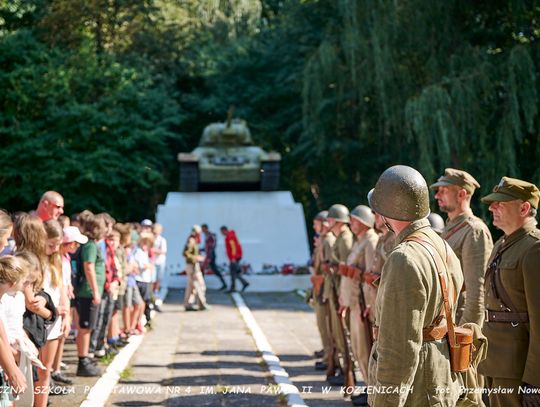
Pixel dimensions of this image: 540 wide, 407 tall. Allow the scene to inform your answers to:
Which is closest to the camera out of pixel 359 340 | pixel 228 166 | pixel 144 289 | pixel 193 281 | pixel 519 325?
pixel 519 325

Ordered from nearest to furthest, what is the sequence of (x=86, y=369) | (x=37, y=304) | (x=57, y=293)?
(x=37, y=304) < (x=57, y=293) < (x=86, y=369)

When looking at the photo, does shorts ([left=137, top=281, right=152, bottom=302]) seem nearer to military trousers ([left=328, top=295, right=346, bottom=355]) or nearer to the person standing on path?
military trousers ([left=328, top=295, right=346, bottom=355])

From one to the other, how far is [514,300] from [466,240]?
0.83 metres

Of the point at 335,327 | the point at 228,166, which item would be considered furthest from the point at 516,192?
the point at 228,166

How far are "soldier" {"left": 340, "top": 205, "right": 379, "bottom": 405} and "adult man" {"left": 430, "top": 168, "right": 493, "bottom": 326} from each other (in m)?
1.58

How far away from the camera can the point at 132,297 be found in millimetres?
11812

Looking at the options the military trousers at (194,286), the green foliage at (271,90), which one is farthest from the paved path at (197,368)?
the green foliage at (271,90)

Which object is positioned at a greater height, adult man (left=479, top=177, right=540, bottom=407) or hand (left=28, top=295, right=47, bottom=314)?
adult man (left=479, top=177, right=540, bottom=407)

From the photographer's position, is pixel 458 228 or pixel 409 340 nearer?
pixel 409 340

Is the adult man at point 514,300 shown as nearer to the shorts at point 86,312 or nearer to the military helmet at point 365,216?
the military helmet at point 365,216

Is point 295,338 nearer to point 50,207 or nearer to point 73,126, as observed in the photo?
point 50,207

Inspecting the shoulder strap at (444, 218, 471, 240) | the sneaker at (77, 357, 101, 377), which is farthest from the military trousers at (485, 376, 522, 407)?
the sneaker at (77, 357, 101, 377)

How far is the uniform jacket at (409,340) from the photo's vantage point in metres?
3.60

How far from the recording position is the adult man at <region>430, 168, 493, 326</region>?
5621mm
